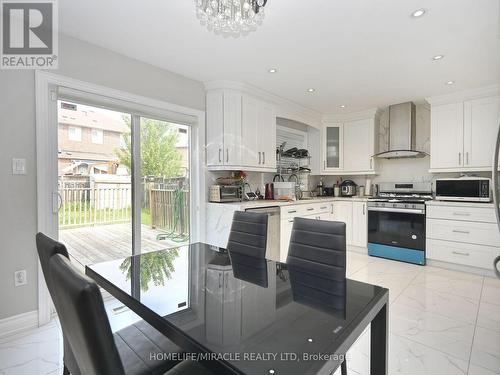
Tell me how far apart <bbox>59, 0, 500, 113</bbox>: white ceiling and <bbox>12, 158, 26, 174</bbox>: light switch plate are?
1.15 m

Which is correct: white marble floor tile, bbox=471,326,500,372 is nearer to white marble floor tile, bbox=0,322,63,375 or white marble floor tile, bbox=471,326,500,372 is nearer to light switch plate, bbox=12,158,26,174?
white marble floor tile, bbox=0,322,63,375

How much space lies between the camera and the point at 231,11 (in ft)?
4.99

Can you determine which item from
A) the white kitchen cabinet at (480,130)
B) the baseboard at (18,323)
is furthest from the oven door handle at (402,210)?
the baseboard at (18,323)

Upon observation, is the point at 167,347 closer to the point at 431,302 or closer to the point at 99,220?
the point at 99,220

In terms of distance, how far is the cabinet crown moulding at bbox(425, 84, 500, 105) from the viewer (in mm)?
3373

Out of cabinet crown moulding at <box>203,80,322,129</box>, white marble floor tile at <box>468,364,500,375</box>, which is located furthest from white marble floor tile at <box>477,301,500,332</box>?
cabinet crown moulding at <box>203,80,322,129</box>

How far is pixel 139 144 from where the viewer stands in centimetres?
290

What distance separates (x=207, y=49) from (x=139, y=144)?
125 centimetres

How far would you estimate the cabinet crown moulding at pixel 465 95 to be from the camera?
3373 millimetres

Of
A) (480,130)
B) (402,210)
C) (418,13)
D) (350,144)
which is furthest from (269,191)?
(480,130)

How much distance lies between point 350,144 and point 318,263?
12.1 feet

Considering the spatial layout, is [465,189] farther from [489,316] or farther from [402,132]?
[489,316]

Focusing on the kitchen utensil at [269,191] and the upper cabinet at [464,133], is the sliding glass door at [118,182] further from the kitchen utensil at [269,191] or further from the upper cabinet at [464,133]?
the upper cabinet at [464,133]

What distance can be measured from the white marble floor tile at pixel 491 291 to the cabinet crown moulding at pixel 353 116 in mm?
2822
